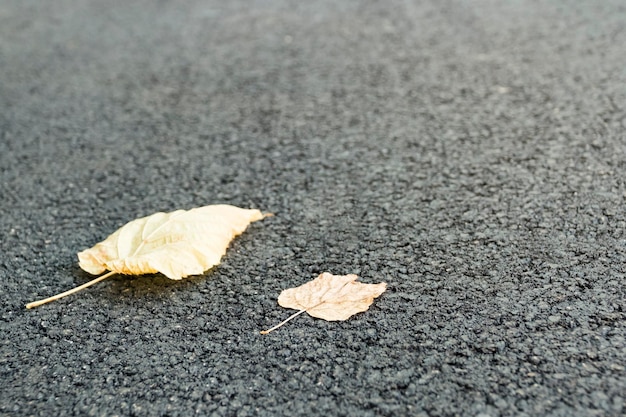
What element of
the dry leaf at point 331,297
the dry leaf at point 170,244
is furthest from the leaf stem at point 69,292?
the dry leaf at point 331,297

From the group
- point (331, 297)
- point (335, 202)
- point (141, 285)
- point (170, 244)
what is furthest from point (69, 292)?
point (335, 202)

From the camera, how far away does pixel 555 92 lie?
2855mm

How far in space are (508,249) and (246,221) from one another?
2.44ft

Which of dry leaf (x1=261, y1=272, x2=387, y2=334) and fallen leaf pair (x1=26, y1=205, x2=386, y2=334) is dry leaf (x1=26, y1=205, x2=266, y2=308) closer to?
fallen leaf pair (x1=26, y1=205, x2=386, y2=334)

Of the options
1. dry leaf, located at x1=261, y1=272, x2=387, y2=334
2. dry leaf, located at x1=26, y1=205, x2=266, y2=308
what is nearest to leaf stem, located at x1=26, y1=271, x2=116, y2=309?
dry leaf, located at x1=26, y1=205, x2=266, y2=308

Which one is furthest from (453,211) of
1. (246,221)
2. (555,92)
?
(555,92)

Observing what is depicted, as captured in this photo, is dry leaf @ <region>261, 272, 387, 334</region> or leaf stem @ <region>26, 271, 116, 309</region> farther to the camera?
leaf stem @ <region>26, 271, 116, 309</region>

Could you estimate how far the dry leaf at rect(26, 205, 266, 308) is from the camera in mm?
1825

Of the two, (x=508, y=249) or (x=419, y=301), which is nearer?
(x=419, y=301)

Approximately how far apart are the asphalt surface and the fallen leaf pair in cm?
4

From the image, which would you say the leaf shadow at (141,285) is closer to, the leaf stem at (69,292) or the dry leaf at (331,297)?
the leaf stem at (69,292)

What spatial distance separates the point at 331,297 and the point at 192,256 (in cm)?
38

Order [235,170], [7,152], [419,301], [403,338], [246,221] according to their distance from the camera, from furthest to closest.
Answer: [7,152]
[235,170]
[246,221]
[419,301]
[403,338]

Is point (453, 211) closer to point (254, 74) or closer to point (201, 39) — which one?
point (254, 74)
